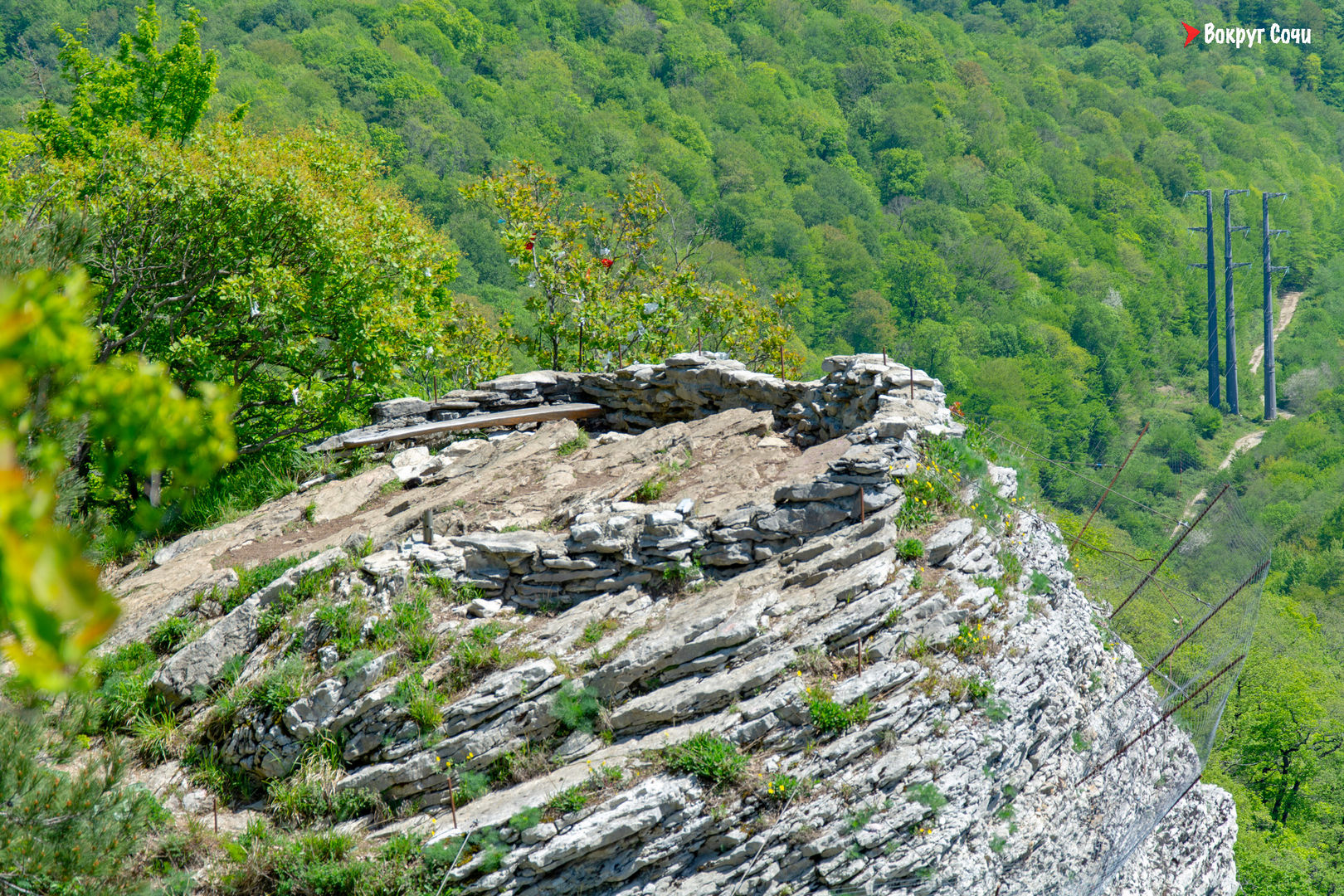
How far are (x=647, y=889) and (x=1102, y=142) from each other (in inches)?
4062

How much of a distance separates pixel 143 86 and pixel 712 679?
24914 millimetres

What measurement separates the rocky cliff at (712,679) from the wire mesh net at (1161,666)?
0.29 feet

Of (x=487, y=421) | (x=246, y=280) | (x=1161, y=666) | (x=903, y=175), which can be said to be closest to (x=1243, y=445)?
(x=903, y=175)

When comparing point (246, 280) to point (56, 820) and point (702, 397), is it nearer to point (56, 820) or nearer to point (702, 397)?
point (702, 397)

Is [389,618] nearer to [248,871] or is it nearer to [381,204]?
[248,871]

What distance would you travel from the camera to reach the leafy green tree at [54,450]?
2.00m

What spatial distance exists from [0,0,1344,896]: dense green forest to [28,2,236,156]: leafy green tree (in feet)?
23.1

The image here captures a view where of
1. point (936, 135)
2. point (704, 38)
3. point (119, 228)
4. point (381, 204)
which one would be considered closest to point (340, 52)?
point (704, 38)

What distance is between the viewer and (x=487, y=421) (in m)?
15.1

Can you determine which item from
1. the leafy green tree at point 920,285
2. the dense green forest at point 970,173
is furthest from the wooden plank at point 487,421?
the leafy green tree at point 920,285

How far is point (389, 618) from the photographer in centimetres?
986

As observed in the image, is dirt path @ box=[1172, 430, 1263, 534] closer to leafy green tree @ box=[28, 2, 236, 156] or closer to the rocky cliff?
the rocky cliff

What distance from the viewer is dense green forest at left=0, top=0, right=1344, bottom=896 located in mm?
58406

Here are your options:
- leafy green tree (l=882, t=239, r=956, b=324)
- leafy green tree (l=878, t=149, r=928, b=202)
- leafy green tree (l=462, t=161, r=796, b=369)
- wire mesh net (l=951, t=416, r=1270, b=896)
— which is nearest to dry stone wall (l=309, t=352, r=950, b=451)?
wire mesh net (l=951, t=416, r=1270, b=896)
